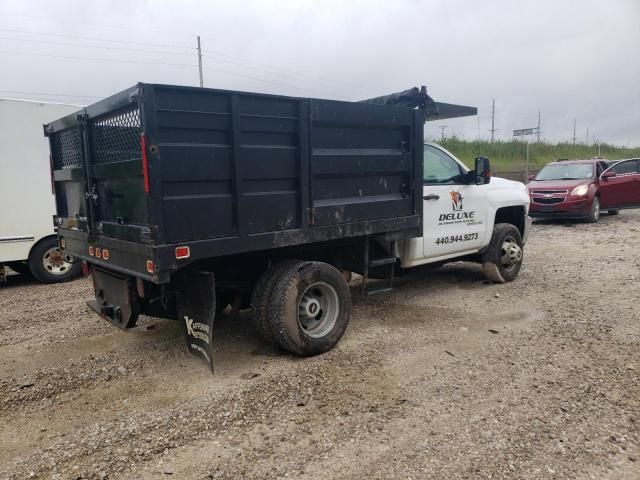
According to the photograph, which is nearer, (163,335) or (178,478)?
(178,478)

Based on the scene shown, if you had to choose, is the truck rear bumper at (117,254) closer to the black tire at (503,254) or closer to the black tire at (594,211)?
the black tire at (503,254)

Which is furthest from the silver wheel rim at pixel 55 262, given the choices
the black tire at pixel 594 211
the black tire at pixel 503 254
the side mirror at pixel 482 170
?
the black tire at pixel 594 211

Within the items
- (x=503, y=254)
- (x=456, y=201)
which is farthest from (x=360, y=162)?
(x=503, y=254)

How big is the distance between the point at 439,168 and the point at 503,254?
5.71ft

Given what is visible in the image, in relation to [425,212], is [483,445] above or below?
below

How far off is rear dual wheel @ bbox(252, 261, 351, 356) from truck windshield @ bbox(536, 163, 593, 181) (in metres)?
11.9

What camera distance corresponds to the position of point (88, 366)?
14.1 ft

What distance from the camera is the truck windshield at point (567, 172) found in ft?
46.1

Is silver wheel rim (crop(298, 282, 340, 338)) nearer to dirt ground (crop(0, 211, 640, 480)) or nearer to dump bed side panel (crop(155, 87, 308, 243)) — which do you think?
dirt ground (crop(0, 211, 640, 480))

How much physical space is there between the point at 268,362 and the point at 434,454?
1.76 metres

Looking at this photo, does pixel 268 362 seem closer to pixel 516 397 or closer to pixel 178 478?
pixel 178 478

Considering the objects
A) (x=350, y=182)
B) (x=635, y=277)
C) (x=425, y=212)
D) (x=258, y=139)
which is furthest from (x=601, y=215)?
(x=258, y=139)

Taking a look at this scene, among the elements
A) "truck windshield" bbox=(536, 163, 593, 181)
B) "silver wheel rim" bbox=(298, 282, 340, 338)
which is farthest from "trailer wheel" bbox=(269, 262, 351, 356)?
"truck windshield" bbox=(536, 163, 593, 181)

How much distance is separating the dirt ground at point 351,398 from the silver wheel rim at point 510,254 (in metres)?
1.04
